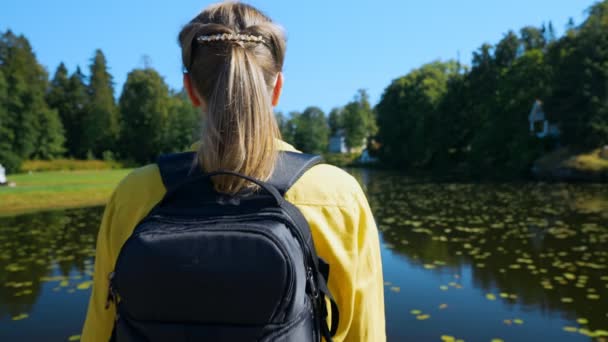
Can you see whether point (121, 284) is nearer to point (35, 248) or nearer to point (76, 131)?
point (35, 248)

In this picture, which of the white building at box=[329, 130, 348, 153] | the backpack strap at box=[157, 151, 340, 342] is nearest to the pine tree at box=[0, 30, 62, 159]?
the backpack strap at box=[157, 151, 340, 342]

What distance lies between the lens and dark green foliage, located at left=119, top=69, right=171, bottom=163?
58.3 m

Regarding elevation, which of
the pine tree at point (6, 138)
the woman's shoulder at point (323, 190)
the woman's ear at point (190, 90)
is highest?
the pine tree at point (6, 138)

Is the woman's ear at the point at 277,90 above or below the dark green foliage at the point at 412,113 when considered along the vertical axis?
below

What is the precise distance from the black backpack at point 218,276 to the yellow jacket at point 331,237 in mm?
90

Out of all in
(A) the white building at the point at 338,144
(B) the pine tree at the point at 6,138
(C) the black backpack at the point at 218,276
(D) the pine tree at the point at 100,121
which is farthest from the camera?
(A) the white building at the point at 338,144

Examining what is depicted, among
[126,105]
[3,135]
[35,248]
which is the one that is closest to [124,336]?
[35,248]

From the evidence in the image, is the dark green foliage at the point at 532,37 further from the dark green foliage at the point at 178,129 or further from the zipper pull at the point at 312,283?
the zipper pull at the point at 312,283

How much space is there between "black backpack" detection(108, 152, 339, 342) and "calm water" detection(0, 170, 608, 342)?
12.4ft

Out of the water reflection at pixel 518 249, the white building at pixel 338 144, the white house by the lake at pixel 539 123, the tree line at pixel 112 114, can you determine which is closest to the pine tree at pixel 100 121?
the tree line at pixel 112 114

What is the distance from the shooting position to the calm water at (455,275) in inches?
191

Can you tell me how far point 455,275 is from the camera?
6754 mm

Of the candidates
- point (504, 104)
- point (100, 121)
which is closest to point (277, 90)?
point (504, 104)

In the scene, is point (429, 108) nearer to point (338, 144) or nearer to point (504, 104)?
point (504, 104)
